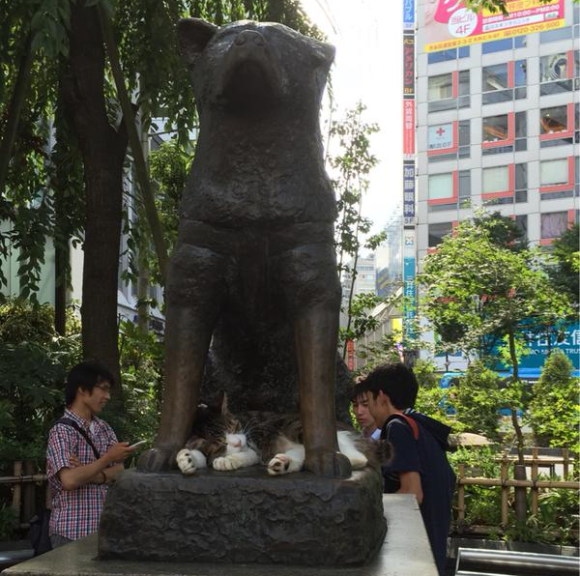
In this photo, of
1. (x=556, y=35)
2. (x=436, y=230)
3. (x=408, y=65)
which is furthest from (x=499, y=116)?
(x=436, y=230)

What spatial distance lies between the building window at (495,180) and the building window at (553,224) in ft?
6.52

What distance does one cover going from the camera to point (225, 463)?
6.76 feet

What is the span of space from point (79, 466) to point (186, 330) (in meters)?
1.24

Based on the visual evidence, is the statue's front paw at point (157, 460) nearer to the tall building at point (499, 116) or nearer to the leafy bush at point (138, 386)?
the leafy bush at point (138, 386)

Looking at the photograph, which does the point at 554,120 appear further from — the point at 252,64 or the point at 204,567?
the point at 204,567

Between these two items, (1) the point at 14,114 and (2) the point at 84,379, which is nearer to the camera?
(2) the point at 84,379

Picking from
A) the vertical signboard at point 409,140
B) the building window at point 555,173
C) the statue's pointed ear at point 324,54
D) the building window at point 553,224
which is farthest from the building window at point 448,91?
the statue's pointed ear at point 324,54

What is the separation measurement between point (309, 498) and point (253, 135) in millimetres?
1029

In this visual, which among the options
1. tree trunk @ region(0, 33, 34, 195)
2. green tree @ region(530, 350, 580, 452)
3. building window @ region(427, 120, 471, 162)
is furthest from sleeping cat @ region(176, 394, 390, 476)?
building window @ region(427, 120, 471, 162)

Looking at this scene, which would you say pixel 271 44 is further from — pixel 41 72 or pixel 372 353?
pixel 372 353

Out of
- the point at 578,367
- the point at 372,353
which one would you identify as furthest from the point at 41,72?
the point at 578,367

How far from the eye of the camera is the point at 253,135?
2.22m

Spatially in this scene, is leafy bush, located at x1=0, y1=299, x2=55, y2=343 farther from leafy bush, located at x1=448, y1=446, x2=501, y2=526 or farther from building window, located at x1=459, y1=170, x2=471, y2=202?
building window, located at x1=459, y1=170, x2=471, y2=202

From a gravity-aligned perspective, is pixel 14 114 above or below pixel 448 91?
below
